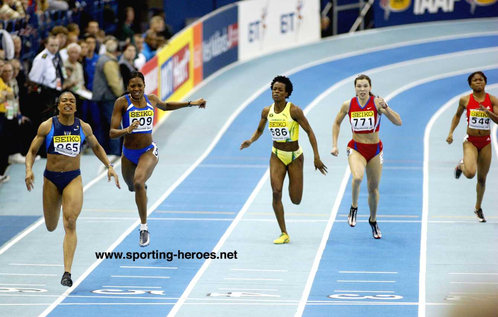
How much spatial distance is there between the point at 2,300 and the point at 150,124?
111 inches

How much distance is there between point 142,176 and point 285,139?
6.33 ft

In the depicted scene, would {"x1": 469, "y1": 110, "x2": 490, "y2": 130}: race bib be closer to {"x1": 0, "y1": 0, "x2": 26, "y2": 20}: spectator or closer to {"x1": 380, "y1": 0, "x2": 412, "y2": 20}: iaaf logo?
{"x1": 0, "y1": 0, "x2": 26, "y2": 20}: spectator

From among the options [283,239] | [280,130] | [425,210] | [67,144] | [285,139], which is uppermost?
[67,144]

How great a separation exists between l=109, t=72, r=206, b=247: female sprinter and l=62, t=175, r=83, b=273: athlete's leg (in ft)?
3.26

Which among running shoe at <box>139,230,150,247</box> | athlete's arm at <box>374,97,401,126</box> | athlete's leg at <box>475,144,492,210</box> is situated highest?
athlete's arm at <box>374,97,401,126</box>

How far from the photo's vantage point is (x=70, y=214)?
10.1m

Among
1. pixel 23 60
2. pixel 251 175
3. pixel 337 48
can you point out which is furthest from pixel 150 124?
pixel 337 48

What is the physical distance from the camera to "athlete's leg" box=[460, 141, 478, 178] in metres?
12.8

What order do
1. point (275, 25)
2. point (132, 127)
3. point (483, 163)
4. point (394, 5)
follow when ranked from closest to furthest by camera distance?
1. point (132, 127)
2. point (483, 163)
3. point (275, 25)
4. point (394, 5)

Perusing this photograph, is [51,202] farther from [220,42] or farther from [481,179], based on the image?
[220,42]

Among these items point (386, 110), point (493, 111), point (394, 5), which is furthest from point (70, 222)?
point (394, 5)

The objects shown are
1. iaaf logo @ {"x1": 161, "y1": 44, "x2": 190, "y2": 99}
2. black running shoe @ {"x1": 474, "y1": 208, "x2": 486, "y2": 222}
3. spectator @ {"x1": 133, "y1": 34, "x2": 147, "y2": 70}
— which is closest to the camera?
black running shoe @ {"x1": 474, "y1": 208, "x2": 486, "y2": 222}

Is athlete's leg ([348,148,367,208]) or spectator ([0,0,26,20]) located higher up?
spectator ([0,0,26,20])

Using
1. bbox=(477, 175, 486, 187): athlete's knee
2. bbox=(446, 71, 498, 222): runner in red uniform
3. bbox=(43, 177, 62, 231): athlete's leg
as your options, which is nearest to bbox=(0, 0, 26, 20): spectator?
bbox=(43, 177, 62, 231): athlete's leg
